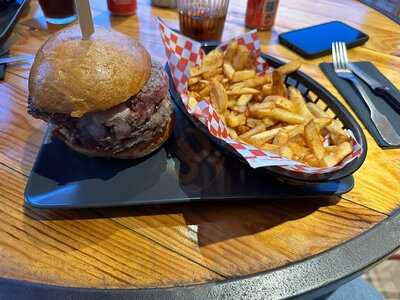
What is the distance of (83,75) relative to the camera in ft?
2.45

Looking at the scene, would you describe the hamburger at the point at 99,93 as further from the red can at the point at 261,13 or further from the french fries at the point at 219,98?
the red can at the point at 261,13

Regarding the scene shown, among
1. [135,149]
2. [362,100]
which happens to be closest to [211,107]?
[135,149]

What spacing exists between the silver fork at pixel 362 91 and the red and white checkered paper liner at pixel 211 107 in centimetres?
26

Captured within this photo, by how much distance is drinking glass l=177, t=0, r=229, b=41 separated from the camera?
57.5 inches

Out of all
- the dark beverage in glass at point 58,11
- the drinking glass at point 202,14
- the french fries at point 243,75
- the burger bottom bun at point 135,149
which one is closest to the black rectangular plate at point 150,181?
the burger bottom bun at point 135,149

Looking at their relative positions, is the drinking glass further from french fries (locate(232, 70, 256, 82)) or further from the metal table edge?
the metal table edge

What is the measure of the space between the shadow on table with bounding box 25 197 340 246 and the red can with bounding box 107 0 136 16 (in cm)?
117

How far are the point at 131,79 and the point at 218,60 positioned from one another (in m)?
0.42

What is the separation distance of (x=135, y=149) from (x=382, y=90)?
90 cm

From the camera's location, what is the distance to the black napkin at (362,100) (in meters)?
1.09

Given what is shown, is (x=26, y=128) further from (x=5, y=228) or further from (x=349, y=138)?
(x=349, y=138)

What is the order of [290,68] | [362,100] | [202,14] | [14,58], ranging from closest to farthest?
[290,68]
[362,100]
[14,58]
[202,14]

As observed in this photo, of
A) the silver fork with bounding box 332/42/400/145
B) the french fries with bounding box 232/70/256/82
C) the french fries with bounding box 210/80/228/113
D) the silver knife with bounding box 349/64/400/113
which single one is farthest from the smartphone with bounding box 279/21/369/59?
the french fries with bounding box 210/80/228/113

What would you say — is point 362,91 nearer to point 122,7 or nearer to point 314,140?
point 314,140
